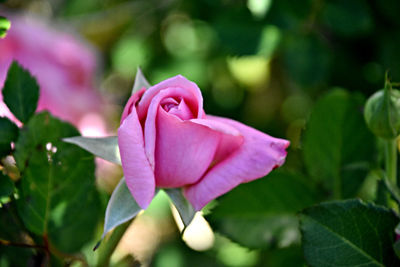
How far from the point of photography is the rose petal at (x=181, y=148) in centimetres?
42

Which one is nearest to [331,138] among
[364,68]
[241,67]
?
[364,68]

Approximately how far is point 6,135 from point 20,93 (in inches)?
2.1

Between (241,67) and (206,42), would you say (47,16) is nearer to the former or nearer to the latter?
(206,42)

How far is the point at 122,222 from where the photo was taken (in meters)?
0.42

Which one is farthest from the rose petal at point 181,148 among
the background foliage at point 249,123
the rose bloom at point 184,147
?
the background foliage at point 249,123

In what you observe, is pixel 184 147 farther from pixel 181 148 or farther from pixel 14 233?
pixel 14 233

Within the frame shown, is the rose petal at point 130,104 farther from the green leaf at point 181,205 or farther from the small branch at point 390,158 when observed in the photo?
the small branch at point 390,158

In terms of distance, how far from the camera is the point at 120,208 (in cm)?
44

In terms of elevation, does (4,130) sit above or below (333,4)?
below

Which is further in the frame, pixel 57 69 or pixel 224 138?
pixel 57 69

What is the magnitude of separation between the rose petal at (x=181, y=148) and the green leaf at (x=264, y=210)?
0.16 meters

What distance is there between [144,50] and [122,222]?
→ 0.87m

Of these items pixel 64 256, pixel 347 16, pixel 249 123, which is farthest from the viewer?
pixel 249 123

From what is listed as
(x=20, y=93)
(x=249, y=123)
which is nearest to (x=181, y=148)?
(x=20, y=93)
